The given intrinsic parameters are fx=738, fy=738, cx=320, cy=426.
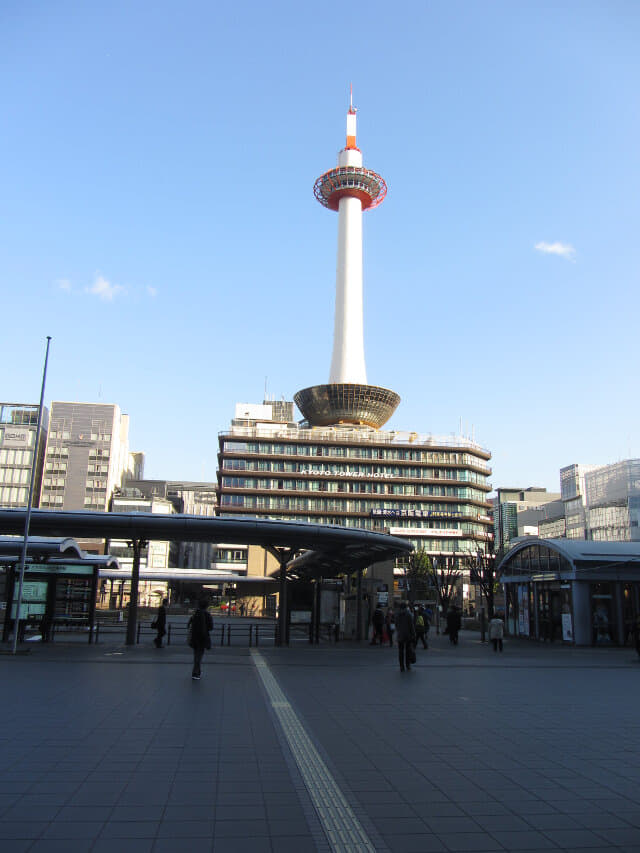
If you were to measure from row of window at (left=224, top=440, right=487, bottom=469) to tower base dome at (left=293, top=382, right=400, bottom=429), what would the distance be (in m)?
9.75

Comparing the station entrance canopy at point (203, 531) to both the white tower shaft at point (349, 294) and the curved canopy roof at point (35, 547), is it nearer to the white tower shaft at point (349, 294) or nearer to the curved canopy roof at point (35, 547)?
the curved canopy roof at point (35, 547)

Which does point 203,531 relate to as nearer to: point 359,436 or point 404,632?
point 404,632

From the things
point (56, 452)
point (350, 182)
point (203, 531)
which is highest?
point (350, 182)

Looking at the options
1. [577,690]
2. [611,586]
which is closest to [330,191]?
[611,586]

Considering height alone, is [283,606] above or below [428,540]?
below

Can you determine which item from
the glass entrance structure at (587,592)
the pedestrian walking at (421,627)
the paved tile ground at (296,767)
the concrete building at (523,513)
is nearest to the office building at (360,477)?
the concrete building at (523,513)

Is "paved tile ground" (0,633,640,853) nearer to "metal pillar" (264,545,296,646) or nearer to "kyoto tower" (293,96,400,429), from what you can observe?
"metal pillar" (264,545,296,646)

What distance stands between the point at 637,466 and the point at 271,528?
265ft

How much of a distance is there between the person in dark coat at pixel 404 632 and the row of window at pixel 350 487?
246ft

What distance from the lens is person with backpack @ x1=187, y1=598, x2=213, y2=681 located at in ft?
46.2

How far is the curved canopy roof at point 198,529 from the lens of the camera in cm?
2062

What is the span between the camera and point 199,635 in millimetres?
14312

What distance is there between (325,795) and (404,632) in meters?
9.90

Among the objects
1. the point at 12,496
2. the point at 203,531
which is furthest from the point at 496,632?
the point at 12,496
